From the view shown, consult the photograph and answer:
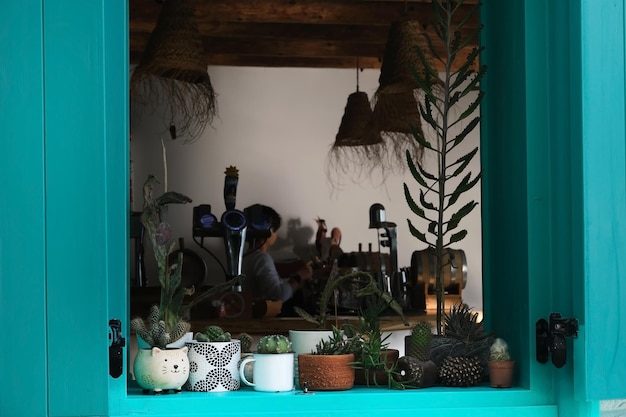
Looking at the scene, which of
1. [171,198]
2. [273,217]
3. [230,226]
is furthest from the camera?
[273,217]

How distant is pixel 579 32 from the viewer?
6.98 feet

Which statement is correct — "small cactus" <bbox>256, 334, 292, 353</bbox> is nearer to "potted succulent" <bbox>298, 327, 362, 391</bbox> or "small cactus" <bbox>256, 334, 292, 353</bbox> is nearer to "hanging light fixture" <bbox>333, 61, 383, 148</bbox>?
"potted succulent" <bbox>298, 327, 362, 391</bbox>

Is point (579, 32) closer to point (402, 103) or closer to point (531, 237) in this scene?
point (531, 237)

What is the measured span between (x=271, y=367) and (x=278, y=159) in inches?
225

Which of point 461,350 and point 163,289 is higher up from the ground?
point 163,289

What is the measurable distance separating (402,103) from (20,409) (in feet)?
10.9

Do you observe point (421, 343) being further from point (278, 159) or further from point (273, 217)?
point (278, 159)

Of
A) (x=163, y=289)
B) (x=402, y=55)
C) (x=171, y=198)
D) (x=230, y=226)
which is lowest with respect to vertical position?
(x=163, y=289)

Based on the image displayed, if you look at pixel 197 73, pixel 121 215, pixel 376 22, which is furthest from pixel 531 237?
pixel 376 22

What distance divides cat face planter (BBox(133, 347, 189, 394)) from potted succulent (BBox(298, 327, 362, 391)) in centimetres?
27

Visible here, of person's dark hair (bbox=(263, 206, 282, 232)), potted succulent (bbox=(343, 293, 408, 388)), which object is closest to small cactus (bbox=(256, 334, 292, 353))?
potted succulent (bbox=(343, 293, 408, 388))

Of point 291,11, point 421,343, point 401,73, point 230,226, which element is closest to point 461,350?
point 421,343

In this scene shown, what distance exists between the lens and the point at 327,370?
2.21 m

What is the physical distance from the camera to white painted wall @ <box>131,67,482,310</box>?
7793 millimetres
